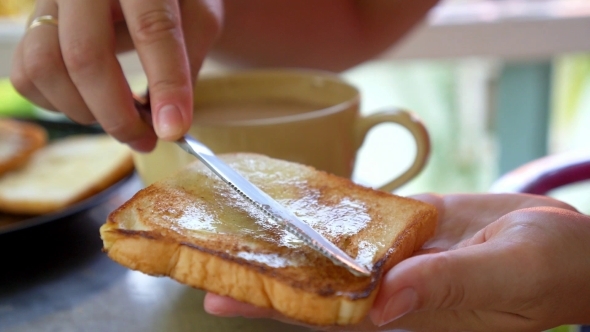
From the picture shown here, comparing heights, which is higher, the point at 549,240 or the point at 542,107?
the point at 549,240

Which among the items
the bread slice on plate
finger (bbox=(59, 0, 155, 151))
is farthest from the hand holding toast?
the bread slice on plate

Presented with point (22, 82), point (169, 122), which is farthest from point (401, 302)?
point (22, 82)

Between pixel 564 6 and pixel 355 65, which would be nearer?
pixel 355 65

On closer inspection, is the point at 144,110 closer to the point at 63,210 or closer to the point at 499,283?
the point at 63,210

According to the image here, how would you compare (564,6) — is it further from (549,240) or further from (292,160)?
(549,240)

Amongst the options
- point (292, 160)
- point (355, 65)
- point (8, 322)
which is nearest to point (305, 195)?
point (292, 160)

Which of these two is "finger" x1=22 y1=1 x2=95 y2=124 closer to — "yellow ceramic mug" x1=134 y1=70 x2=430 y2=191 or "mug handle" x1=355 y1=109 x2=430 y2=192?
"yellow ceramic mug" x1=134 y1=70 x2=430 y2=191

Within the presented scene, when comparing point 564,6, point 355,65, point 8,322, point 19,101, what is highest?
point 564,6

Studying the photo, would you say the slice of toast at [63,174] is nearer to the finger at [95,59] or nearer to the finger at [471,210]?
the finger at [95,59]
